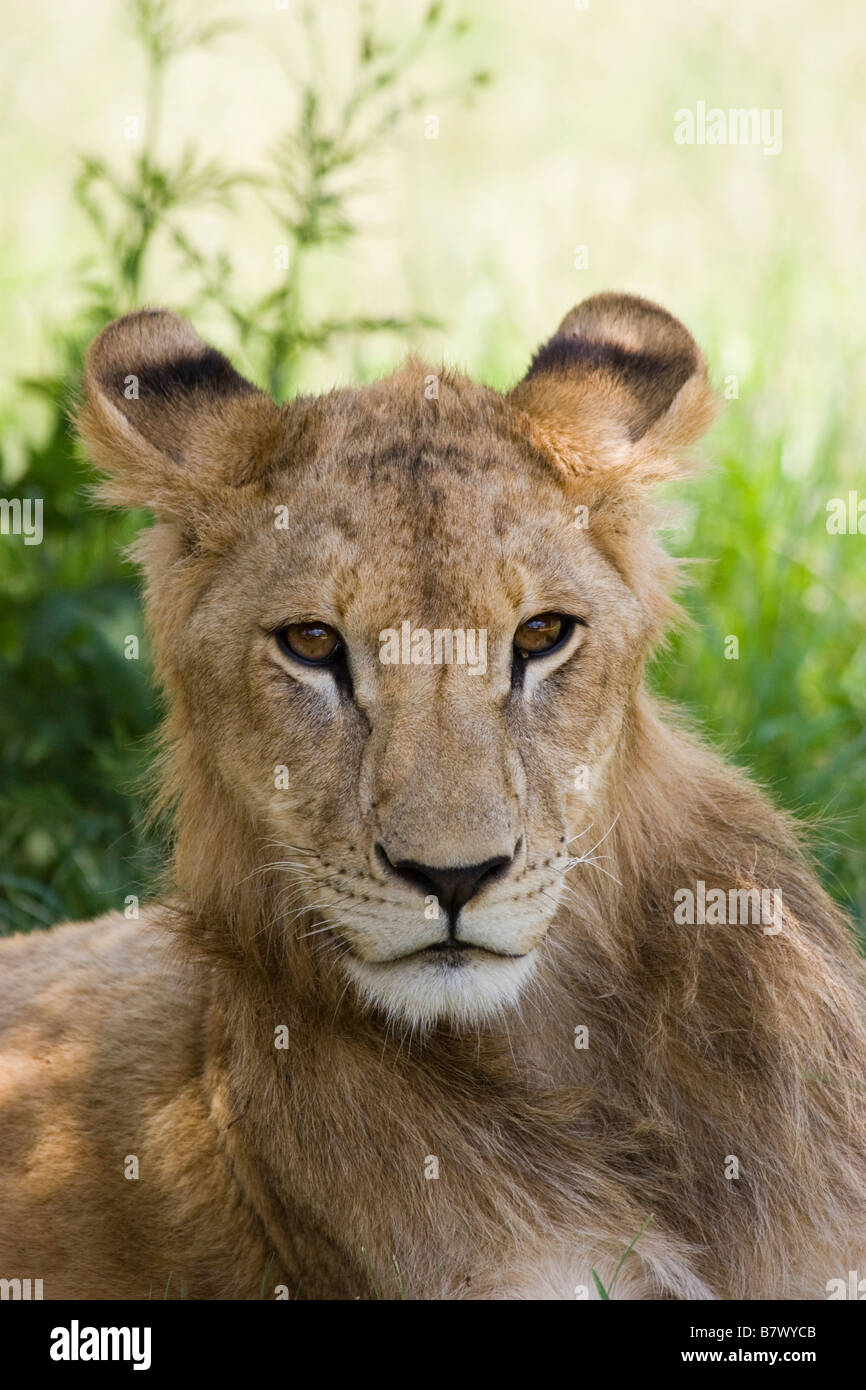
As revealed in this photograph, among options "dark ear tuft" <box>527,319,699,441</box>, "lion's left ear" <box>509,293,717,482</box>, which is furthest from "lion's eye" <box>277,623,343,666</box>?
"dark ear tuft" <box>527,319,699,441</box>

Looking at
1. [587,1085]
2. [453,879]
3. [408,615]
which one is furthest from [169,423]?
[587,1085]

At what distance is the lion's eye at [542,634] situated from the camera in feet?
10.1

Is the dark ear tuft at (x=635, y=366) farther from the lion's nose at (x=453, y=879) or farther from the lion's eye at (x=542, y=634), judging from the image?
the lion's nose at (x=453, y=879)

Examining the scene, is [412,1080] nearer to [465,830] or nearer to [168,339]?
[465,830]

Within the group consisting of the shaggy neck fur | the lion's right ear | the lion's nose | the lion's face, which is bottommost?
→ the shaggy neck fur

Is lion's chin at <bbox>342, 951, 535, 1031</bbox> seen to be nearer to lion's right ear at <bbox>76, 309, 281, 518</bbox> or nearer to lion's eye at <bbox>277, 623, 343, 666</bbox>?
lion's eye at <bbox>277, 623, 343, 666</bbox>

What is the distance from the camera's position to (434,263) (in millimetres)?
9445

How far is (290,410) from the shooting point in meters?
3.36

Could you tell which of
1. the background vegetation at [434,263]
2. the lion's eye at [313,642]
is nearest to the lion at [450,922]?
the lion's eye at [313,642]

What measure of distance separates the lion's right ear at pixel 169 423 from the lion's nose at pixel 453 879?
905 mm

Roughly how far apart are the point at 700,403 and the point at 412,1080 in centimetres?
142

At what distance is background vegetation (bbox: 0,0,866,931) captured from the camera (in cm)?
563
